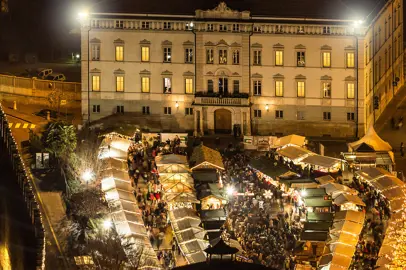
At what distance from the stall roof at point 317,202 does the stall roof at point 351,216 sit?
4.93ft

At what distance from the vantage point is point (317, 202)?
3765 inches

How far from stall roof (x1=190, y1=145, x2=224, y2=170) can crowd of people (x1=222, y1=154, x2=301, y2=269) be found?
0.84 meters

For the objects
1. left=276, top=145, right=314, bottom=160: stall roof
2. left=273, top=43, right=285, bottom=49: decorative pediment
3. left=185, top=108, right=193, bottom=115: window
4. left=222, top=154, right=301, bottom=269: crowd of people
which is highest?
left=273, top=43, right=285, bottom=49: decorative pediment

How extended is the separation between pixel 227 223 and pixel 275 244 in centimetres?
455

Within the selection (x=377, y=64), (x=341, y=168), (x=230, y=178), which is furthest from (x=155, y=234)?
(x=377, y=64)

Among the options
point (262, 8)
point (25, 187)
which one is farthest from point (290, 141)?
point (25, 187)

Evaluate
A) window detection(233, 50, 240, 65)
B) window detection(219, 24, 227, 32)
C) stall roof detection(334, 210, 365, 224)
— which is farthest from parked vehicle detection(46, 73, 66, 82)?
stall roof detection(334, 210, 365, 224)

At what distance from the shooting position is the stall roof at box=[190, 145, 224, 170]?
338 ft

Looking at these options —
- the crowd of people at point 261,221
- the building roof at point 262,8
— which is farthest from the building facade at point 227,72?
the crowd of people at point 261,221

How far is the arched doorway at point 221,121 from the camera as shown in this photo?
11900cm

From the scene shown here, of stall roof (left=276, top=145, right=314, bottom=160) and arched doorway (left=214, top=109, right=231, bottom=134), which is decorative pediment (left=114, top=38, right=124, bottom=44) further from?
stall roof (left=276, top=145, right=314, bottom=160)

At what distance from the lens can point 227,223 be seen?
9294 cm

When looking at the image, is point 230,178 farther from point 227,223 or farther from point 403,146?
point 403,146

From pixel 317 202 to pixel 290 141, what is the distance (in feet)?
49.7
